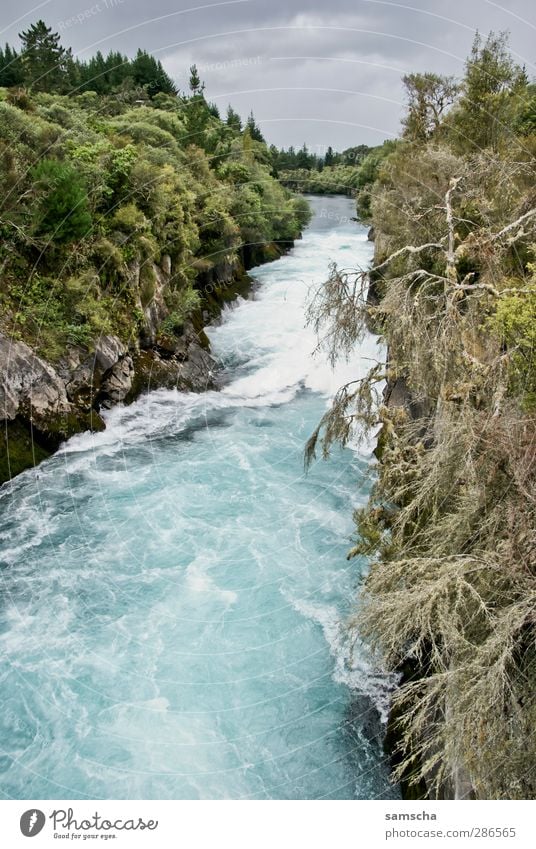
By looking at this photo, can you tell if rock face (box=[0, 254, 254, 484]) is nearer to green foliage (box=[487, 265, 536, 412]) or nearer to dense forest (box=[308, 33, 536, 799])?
dense forest (box=[308, 33, 536, 799])

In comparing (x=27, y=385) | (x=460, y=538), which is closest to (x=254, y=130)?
(x=27, y=385)

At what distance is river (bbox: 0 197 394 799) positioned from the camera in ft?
27.1

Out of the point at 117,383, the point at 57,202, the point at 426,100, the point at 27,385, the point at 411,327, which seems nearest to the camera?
the point at 411,327

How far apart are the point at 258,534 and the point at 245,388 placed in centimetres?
921

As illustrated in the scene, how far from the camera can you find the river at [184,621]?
8250mm

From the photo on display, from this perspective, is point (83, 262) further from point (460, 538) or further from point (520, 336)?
point (460, 538)

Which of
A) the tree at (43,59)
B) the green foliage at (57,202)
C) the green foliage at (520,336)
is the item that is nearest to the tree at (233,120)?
the tree at (43,59)

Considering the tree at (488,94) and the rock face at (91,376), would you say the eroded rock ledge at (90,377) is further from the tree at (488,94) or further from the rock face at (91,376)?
the tree at (488,94)
